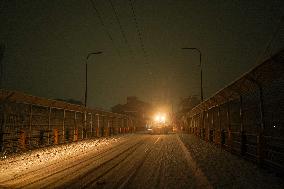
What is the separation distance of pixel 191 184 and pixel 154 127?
4173 centimetres

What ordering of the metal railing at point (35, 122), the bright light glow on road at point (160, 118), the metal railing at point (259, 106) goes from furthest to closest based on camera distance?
the bright light glow on road at point (160, 118) < the metal railing at point (35, 122) < the metal railing at point (259, 106)

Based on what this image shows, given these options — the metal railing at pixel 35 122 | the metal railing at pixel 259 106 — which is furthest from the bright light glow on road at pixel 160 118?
the metal railing at pixel 259 106

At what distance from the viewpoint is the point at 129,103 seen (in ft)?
387

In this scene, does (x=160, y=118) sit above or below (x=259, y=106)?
below

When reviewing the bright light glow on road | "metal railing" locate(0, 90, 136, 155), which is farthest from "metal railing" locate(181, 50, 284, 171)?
the bright light glow on road

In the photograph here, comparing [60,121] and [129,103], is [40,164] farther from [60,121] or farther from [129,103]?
[129,103]

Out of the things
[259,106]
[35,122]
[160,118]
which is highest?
[259,106]

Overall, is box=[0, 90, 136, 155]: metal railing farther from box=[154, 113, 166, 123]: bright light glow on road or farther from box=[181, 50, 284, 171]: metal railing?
box=[154, 113, 166, 123]: bright light glow on road

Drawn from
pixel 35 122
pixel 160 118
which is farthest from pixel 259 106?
pixel 160 118

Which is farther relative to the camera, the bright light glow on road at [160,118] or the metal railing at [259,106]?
the bright light glow on road at [160,118]

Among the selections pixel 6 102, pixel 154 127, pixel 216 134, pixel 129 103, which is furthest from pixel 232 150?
pixel 129 103

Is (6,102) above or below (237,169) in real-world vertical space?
above

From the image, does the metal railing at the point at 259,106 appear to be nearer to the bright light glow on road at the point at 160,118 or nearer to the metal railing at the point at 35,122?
the metal railing at the point at 35,122

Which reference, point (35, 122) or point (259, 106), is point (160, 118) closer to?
point (35, 122)
